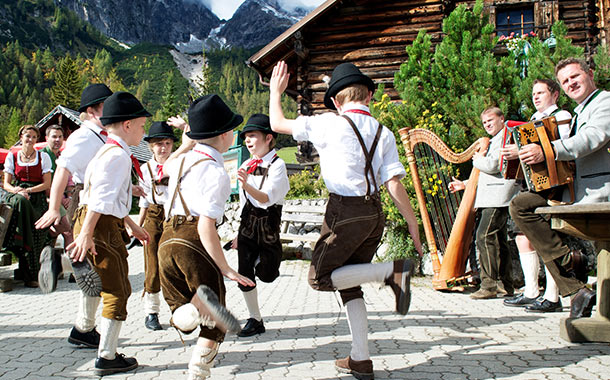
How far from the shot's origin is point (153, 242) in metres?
4.54

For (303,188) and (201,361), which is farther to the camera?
(303,188)

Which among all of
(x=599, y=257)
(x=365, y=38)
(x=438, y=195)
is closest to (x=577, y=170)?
(x=599, y=257)

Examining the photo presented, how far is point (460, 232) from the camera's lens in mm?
6199

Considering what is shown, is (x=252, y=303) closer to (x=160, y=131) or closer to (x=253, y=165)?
(x=253, y=165)

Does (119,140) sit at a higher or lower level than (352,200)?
higher

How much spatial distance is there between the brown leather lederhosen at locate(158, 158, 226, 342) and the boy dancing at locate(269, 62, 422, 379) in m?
0.69

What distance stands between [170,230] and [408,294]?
4.90 feet

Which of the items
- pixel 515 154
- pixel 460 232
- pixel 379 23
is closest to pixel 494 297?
pixel 460 232

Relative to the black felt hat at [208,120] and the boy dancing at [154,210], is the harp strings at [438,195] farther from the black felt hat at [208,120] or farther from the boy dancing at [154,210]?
the black felt hat at [208,120]

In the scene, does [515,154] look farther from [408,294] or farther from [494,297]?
[494,297]

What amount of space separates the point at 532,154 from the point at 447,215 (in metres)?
3.27

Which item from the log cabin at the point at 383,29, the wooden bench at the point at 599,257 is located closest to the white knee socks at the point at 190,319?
the wooden bench at the point at 599,257

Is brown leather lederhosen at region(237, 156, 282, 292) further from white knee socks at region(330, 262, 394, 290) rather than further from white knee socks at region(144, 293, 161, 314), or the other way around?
white knee socks at region(330, 262, 394, 290)

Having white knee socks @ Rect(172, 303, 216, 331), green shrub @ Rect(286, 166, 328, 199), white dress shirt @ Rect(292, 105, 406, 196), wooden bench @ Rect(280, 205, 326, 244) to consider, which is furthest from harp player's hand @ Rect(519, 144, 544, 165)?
green shrub @ Rect(286, 166, 328, 199)
